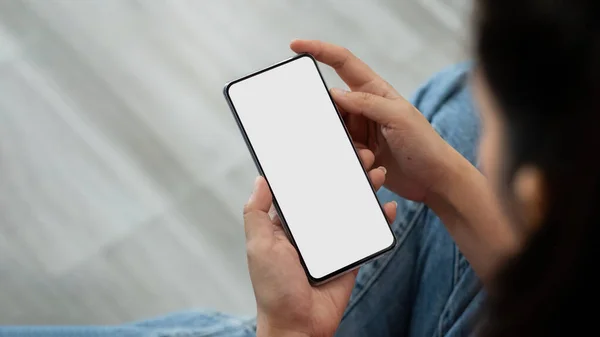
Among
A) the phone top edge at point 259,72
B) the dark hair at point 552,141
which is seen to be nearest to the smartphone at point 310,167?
the phone top edge at point 259,72

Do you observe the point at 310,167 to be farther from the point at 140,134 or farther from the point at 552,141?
the point at 140,134

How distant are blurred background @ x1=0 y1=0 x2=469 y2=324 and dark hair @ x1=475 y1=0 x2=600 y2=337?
1.72 ft

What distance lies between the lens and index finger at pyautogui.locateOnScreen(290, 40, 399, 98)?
1.66 ft

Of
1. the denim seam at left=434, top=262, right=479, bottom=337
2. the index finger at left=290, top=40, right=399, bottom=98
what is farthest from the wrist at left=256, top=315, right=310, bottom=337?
the index finger at left=290, top=40, right=399, bottom=98

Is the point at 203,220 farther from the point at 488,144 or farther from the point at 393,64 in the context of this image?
the point at 488,144

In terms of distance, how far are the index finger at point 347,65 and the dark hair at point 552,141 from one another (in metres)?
0.26

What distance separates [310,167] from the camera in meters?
0.49

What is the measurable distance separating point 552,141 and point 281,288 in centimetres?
27

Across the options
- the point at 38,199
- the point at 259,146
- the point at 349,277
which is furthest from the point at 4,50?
the point at 349,277

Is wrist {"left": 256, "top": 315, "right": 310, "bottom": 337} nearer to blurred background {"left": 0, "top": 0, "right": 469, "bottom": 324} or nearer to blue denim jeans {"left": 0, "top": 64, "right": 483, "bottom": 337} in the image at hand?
blue denim jeans {"left": 0, "top": 64, "right": 483, "bottom": 337}

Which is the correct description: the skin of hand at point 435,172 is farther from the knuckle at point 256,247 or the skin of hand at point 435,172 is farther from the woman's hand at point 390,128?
the knuckle at point 256,247

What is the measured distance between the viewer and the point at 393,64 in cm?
83

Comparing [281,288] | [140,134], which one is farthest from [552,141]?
[140,134]

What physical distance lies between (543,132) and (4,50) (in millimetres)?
848
